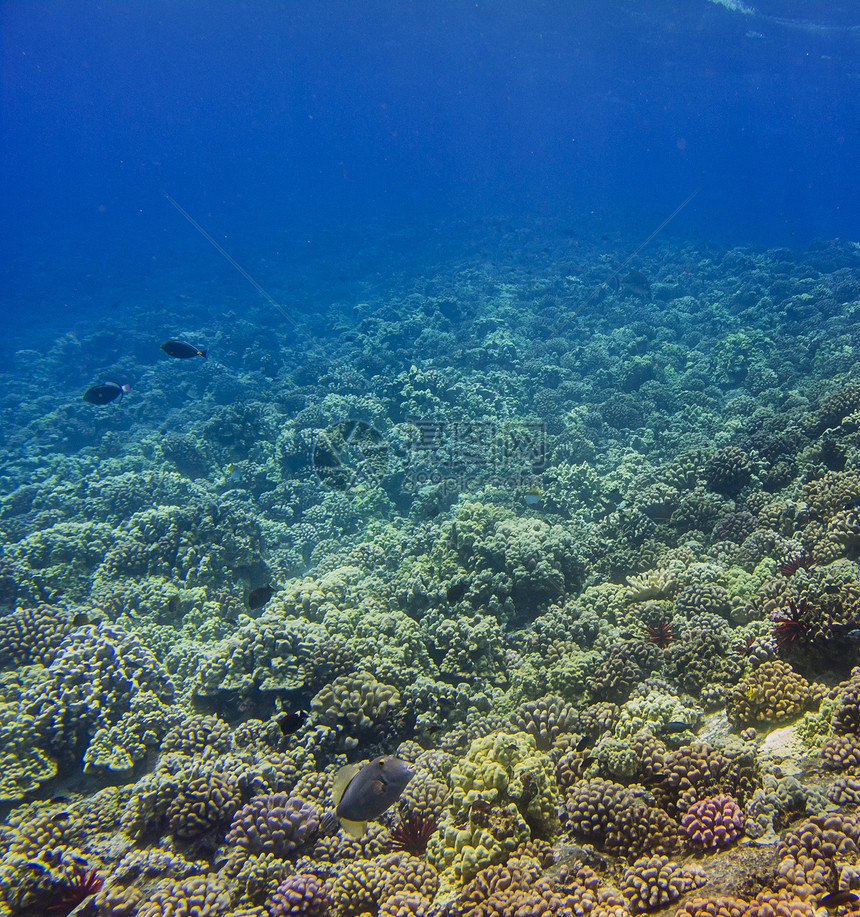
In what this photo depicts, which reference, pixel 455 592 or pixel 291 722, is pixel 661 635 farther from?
pixel 291 722

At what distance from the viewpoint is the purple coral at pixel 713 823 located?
2977mm

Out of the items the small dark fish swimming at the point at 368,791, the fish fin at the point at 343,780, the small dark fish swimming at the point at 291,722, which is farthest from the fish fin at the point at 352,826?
the small dark fish swimming at the point at 291,722

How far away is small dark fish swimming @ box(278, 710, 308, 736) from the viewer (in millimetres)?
5012

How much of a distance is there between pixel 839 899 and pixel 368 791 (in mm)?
2781

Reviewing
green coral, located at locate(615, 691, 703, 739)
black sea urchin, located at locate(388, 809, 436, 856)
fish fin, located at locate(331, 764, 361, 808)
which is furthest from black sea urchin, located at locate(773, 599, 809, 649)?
fish fin, located at locate(331, 764, 361, 808)

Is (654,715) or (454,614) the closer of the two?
(654,715)

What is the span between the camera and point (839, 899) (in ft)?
7.66

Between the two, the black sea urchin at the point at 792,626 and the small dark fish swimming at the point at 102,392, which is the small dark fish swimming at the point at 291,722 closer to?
the black sea urchin at the point at 792,626

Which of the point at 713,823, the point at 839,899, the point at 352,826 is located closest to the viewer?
the point at 839,899

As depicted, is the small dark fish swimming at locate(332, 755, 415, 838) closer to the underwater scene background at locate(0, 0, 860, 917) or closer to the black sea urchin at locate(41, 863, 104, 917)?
the underwater scene background at locate(0, 0, 860, 917)

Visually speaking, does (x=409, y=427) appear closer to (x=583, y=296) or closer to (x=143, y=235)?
(x=583, y=296)

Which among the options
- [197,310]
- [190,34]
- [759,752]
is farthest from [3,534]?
[190,34]

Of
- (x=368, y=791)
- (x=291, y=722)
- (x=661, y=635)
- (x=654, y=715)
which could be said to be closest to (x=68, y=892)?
(x=291, y=722)

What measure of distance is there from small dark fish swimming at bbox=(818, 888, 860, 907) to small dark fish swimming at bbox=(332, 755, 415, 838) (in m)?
2.47
